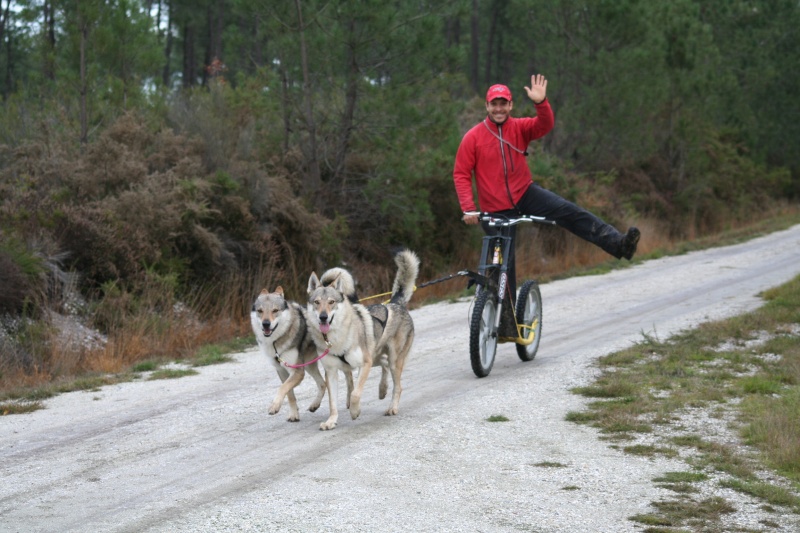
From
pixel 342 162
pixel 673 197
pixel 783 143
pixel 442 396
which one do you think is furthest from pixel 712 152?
pixel 442 396

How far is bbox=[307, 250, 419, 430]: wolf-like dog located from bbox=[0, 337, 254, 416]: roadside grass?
2919mm

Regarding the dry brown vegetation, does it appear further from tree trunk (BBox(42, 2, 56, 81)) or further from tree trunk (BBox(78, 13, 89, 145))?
tree trunk (BBox(42, 2, 56, 81))

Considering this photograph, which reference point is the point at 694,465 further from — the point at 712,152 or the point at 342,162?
the point at 712,152

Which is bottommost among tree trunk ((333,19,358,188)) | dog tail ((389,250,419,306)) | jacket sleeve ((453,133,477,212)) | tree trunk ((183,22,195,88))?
dog tail ((389,250,419,306))

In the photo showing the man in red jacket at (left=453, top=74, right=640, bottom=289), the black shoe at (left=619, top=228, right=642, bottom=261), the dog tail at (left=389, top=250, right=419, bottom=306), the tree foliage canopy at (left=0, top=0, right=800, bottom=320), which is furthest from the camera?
the tree foliage canopy at (left=0, top=0, right=800, bottom=320)

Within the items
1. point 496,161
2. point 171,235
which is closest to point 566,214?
point 496,161

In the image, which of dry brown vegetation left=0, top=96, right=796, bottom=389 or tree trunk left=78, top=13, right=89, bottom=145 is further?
tree trunk left=78, top=13, right=89, bottom=145

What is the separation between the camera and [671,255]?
2336cm

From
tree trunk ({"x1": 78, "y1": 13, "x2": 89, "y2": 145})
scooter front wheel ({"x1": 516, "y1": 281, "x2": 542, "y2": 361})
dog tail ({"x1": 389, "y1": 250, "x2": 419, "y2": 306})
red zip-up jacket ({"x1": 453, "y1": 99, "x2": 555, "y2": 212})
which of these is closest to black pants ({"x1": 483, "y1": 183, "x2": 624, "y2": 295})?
red zip-up jacket ({"x1": 453, "y1": 99, "x2": 555, "y2": 212})

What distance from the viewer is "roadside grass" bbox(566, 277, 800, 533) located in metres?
6.04

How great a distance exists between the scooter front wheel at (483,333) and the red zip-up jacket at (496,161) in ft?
3.05

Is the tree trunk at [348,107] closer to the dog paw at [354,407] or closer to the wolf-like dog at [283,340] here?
the wolf-like dog at [283,340]

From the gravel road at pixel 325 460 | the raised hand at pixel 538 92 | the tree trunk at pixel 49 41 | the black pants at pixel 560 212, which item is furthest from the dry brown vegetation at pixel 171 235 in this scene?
the raised hand at pixel 538 92

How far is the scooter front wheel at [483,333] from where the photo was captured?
9.33m
